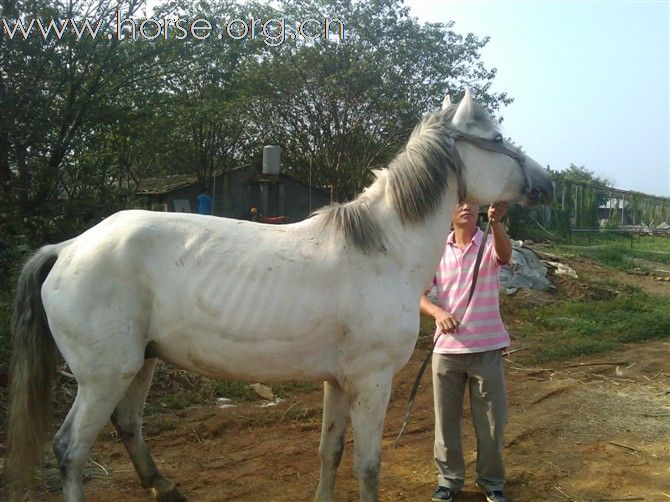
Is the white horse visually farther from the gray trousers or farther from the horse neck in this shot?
the gray trousers

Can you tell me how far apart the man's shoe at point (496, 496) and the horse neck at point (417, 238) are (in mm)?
1411

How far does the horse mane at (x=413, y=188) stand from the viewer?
10.3ft

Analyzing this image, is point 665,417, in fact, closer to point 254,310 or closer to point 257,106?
point 254,310

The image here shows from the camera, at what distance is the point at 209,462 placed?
4191 millimetres

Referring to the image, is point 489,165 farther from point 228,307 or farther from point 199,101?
point 199,101

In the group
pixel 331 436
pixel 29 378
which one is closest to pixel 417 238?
pixel 331 436

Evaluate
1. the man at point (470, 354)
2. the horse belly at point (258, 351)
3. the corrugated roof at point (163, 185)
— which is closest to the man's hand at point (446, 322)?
the man at point (470, 354)

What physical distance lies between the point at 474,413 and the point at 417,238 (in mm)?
1273

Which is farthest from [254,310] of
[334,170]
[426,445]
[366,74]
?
[334,170]

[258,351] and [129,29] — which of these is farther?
[129,29]

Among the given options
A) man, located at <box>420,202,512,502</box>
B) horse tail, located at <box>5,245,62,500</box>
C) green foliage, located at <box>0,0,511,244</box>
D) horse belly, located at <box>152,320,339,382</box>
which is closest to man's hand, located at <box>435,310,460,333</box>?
man, located at <box>420,202,512,502</box>

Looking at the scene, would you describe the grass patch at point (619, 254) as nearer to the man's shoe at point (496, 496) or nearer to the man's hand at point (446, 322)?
the man's shoe at point (496, 496)

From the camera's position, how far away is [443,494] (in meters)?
3.64

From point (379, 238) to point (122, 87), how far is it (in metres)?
7.38
